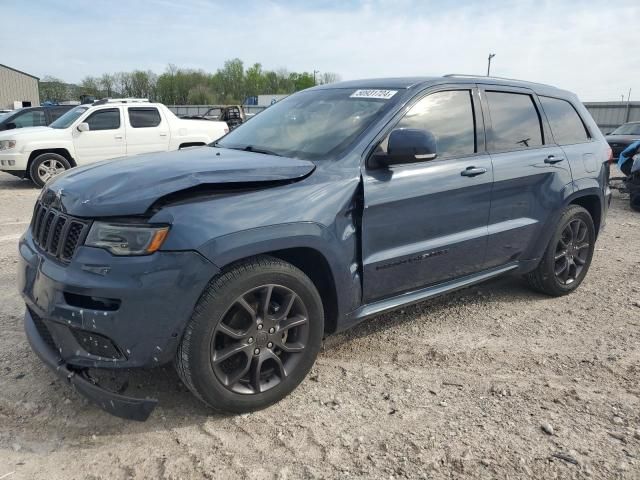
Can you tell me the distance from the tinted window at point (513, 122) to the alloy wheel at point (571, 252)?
2.87 ft

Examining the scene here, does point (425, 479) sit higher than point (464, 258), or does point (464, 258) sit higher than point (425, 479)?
point (464, 258)

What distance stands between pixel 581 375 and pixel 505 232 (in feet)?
3.65

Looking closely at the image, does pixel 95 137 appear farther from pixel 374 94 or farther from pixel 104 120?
pixel 374 94

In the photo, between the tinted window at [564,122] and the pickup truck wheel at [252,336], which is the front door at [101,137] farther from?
the pickup truck wheel at [252,336]

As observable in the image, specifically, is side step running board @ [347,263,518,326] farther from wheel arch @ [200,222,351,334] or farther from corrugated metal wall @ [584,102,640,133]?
corrugated metal wall @ [584,102,640,133]

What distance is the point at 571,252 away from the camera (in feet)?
15.3

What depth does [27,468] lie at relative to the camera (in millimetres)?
2410

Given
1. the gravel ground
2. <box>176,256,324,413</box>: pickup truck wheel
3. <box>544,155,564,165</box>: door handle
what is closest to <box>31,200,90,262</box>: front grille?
<box>176,256,324,413</box>: pickup truck wheel

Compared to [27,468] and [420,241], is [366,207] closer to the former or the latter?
[420,241]

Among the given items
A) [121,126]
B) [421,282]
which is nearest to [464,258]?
[421,282]

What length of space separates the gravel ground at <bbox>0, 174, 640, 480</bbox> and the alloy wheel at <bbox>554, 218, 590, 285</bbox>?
0.63 m

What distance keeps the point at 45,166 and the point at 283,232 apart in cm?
954

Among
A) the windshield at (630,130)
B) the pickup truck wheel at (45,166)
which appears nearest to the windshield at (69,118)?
the pickup truck wheel at (45,166)

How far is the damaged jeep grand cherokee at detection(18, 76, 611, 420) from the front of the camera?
2.45 m
